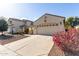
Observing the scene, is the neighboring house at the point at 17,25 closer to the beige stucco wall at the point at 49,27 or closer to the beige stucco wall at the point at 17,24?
the beige stucco wall at the point at 17,24

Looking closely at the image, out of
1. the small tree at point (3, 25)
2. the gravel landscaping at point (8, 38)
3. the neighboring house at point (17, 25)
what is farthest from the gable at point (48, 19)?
the small tree at point (3, 25)

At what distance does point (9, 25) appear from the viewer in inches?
173

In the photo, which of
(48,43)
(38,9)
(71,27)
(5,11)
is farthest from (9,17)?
(71,27)

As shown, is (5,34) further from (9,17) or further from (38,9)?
(38,9)

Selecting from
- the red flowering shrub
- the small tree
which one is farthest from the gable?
the small tree

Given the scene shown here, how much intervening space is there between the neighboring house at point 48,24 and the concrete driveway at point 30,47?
0.42 ft

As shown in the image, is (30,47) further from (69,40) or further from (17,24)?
(69,40)

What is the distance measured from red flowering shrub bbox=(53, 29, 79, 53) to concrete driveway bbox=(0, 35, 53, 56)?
18 centimetres

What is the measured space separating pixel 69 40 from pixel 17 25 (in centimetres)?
109

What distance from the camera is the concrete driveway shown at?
4.27 m

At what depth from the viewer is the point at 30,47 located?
4.35 m

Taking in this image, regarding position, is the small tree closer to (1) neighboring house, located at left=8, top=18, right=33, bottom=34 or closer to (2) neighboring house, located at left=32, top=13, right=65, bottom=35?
(1) neighboring house, located at left=8, top=18, right=33, bottom=34

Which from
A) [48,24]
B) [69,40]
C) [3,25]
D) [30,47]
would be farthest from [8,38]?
[69,40]

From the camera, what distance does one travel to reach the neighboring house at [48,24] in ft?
14.1
